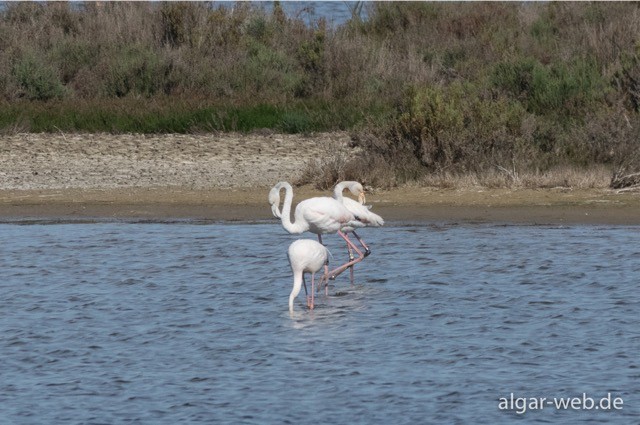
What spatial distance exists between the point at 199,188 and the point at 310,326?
6851 mm

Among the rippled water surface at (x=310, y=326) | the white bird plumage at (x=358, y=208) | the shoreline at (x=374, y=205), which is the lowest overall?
the rippled water surface at (x=310, y=326)

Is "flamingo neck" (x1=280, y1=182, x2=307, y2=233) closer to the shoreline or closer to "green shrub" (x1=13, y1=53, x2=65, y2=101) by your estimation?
the shoreline

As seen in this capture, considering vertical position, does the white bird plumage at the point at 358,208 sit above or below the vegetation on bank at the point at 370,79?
below

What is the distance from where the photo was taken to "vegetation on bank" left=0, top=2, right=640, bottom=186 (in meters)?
17.0

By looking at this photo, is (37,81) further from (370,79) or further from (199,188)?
(199,188)

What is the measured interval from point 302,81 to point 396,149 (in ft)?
22.9

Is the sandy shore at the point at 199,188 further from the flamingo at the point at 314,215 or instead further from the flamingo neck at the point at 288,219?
the flamingo neck at the point at 288,219

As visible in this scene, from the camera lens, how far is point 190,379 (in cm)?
873

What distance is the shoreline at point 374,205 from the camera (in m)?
15.1

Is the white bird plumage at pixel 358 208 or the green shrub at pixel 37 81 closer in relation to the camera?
the white bird plumage at pixel 358 208

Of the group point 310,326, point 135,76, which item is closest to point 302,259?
point 310,326

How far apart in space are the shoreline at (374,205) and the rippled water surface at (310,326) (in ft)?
1.42

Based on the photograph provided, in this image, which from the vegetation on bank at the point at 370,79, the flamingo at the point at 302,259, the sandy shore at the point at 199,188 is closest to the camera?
the flamingo at the point at 302,259

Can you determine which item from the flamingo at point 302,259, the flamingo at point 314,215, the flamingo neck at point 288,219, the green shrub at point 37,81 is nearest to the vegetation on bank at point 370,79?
the green shrub at point 37,81
